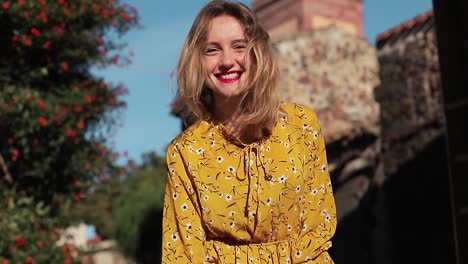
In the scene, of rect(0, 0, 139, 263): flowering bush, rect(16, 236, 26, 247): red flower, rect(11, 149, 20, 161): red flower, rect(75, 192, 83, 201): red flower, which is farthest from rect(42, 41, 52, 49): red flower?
rect(16, 236, 26, 247): red flower

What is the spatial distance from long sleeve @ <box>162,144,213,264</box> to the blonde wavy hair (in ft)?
0.62

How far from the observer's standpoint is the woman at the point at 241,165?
191 centimetres

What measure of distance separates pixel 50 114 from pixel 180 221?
4.39m

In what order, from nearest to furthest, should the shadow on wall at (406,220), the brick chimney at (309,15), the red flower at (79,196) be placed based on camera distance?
the red flower at (79,196)
the shadow on wall at (406,220)
the brick chimney at (309,15)

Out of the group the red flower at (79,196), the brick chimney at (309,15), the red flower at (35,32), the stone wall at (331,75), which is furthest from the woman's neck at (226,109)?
the brick chimney at (309,15)

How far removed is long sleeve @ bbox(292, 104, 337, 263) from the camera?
192 centimetres

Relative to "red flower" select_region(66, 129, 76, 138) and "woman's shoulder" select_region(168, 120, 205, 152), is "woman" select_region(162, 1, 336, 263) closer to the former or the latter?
"woman's shoulder" select_region(168, 120, 205, 152)

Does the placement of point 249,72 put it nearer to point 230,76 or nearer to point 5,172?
point 230,76

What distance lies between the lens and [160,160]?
31.9 m

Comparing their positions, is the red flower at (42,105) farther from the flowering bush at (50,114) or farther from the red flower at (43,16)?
the red flower at (43,16)

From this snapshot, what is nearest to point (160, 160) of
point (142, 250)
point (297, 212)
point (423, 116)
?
point (142, 250)

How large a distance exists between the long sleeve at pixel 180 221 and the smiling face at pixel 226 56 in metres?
0.22

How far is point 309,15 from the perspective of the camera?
12.2m

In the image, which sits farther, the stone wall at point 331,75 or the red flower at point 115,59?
the stone wall at point 331,75
